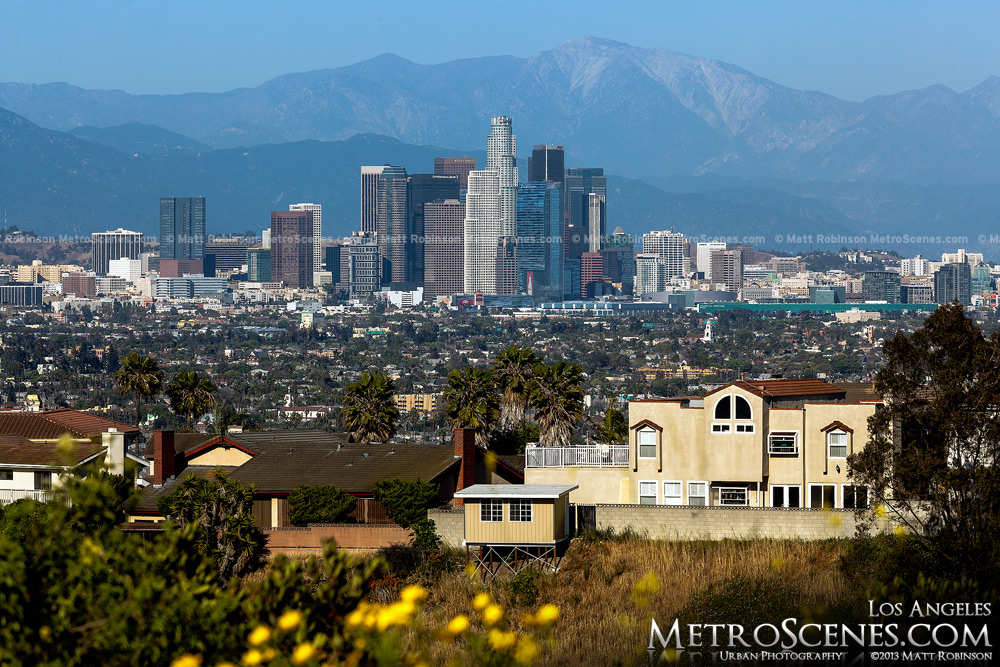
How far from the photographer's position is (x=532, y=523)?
128ft

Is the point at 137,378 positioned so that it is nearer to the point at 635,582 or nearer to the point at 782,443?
the point at 782,443

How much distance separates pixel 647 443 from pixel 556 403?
493 inches

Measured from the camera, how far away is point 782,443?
1594 inches

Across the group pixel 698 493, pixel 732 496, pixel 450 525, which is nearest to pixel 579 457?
pixel 698 493

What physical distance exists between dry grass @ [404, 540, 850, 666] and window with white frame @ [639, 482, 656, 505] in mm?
2087

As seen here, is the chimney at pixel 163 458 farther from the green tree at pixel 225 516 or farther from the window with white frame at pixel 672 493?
the window with white frame at pixel 672 493

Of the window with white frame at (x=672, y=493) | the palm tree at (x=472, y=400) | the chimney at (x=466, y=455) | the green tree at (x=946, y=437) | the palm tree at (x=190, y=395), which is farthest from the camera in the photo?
the palm tree at (x=190, y=395)

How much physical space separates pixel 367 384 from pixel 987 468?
3070 centimetres

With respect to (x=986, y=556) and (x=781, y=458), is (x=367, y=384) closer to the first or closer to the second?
(x=781, y=458)

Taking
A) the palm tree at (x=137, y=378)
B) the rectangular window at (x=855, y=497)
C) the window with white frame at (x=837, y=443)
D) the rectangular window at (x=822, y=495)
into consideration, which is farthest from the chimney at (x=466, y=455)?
the palm tree at (x=137, y=378)

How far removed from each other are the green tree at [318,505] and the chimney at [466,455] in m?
3.24

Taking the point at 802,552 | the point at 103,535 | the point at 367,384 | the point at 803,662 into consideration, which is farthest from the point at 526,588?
the point at 367,384

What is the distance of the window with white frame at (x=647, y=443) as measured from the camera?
135 feet

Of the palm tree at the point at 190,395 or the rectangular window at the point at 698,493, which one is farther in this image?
the palm tree at the point at 190,395
